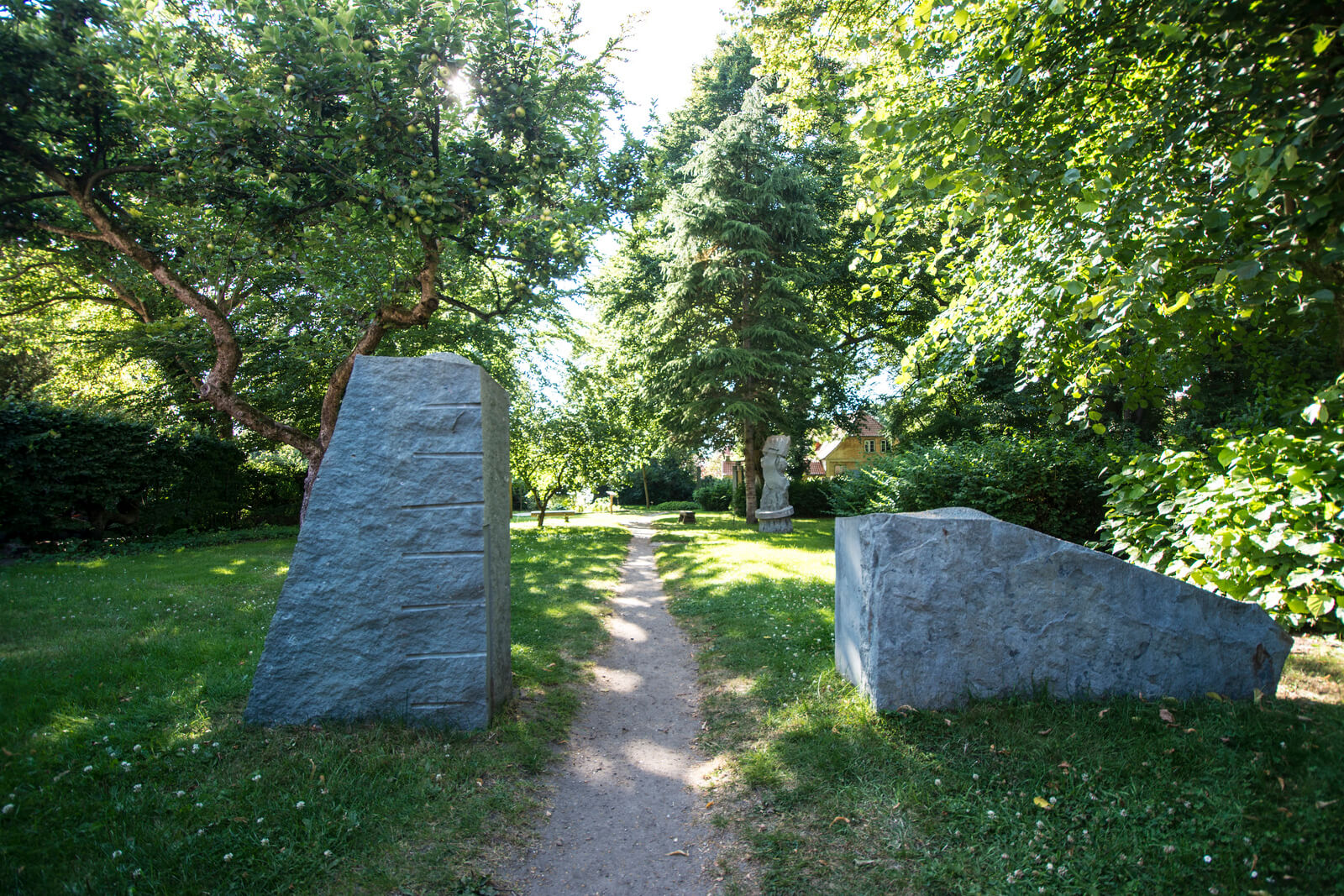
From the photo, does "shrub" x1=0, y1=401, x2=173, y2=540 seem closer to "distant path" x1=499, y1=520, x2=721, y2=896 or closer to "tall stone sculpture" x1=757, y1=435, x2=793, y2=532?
"distant path" x1=499, y1=520, x2=721, y2=896

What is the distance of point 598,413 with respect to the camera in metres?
19.9

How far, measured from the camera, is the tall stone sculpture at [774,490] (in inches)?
703

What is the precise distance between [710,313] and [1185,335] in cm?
1515

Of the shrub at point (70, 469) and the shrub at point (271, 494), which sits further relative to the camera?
the shrub at point (271, 494)

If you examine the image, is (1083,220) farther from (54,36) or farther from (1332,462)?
(54,36)

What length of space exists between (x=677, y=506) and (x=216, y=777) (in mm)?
35245

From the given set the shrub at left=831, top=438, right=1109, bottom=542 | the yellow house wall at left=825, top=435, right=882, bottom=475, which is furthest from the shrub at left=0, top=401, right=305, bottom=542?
the yellow house wall at left=825, top=435, right=882, bottom=475

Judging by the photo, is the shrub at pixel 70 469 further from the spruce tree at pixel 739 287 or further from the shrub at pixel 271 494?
the spruce tree at pixel 739 287

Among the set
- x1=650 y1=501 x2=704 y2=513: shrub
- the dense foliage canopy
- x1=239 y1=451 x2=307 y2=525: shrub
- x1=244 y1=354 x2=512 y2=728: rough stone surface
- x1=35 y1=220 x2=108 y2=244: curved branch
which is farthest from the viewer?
x1=650 y1=501 x2=704 y2=513: shrub

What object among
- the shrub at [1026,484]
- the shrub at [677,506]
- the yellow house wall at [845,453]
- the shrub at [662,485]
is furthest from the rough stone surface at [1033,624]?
the yellow house wall at [845,453]

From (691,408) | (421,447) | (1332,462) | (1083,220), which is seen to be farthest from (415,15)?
(691,408)

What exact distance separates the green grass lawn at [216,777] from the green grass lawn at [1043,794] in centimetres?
134

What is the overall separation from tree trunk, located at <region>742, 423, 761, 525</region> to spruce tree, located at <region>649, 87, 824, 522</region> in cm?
13

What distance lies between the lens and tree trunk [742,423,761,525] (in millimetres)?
20578
